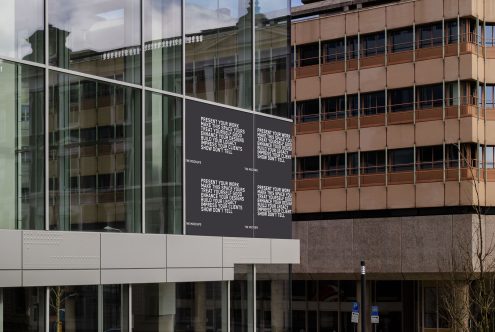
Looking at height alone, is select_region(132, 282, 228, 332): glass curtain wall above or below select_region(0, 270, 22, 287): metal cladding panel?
below

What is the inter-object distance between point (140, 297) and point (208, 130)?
4351mm

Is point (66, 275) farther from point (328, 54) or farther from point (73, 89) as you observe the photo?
point (328, 54)

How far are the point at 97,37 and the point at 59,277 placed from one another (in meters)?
4.84

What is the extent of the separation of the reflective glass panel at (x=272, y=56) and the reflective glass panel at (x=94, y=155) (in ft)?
16.4

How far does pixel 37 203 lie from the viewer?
60.3ft

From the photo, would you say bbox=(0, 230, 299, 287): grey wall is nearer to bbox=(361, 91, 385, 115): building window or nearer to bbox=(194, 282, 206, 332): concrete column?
bbox=(194, 282, 206, 332): concrete column

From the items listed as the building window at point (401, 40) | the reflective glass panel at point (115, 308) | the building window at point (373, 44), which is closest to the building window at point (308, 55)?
the building window at point (373, 44)

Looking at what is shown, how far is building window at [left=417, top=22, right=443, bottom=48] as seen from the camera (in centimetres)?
5316

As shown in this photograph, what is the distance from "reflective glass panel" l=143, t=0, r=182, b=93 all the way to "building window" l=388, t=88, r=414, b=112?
3321cm

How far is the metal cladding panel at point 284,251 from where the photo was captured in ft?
82.9

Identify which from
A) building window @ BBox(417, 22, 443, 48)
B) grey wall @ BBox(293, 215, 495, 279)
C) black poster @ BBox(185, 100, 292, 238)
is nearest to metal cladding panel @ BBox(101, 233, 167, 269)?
black poster @ BBox(185, 100, 292, 238)

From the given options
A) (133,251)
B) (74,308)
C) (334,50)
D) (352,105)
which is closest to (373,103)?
(352,105)

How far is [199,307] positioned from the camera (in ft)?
74.3

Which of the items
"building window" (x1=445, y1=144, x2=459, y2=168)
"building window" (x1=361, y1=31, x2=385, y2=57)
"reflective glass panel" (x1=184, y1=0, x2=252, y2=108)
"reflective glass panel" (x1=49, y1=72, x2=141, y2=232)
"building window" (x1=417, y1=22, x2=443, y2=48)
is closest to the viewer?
"reflective glass panel" (x1=49, y1=72, x2=141, y2=232)
